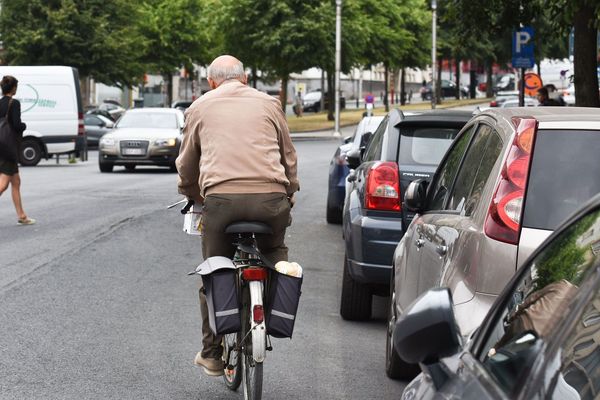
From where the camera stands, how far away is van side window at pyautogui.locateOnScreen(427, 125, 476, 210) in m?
6.25

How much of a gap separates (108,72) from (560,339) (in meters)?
56.7

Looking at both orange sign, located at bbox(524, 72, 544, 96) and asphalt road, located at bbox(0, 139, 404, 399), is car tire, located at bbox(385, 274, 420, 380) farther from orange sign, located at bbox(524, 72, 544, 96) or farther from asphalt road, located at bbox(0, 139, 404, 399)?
orange sign, located at bbox(524, 72, 544, 96)

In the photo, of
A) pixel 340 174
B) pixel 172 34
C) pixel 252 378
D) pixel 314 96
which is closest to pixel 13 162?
pixel 340 174

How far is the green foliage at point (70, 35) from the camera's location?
5588cm

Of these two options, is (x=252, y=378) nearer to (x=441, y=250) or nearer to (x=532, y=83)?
(x=441, y=250)

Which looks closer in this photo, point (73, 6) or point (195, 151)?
point (195, 151)

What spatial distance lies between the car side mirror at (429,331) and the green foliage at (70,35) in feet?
176

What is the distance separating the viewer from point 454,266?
513cm

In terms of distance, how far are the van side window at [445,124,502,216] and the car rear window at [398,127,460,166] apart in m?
3.30

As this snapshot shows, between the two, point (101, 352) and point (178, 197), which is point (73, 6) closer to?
point (178, 197)

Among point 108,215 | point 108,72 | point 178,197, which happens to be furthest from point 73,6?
point 108,215

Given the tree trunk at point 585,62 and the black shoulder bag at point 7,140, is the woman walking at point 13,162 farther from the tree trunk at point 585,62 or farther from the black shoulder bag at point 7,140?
the tree trunk at point 585,62

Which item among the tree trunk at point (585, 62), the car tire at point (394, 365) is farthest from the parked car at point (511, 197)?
the tree trunk at point (585, 62)

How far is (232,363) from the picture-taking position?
6508mm
